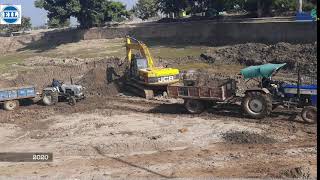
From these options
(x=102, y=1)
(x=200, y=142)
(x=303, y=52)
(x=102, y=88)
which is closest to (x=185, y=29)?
(x=102, y=1)

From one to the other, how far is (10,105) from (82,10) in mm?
37496

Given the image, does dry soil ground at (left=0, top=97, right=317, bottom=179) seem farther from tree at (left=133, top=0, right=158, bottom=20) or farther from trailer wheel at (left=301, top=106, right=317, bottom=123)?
tree at (left=133, top=0, right=158, bottom=20)

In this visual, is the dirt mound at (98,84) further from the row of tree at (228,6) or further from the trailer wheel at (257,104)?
the row of tree at (228,6)

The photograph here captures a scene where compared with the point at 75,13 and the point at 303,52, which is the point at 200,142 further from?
the point at 75,13

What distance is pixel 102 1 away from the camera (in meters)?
61.9

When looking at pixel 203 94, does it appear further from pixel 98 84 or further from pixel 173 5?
pixel 173 5

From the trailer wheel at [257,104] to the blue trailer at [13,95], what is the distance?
11728 millimetres

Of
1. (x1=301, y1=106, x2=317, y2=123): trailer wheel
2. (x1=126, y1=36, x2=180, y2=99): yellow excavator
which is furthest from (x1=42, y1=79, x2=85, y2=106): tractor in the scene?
(x1=301, y1=106, x2=317, y2=123): trailer wheel

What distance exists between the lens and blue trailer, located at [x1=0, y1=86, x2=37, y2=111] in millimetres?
25453

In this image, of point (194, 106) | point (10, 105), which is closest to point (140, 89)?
point (194, 106)

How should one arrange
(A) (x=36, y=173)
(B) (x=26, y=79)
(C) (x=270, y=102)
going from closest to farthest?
(A) (x=36, y=173), (C) (x=270, y=102), (B) (x=26, y=79)

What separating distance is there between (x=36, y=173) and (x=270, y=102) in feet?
31.1

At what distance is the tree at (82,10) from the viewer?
6056 centimetres

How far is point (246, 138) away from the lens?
57.9 ft
